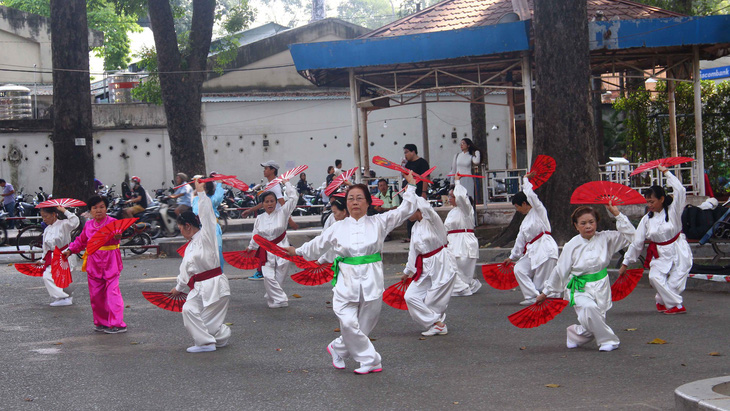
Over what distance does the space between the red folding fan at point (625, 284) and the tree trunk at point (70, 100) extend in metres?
12.7

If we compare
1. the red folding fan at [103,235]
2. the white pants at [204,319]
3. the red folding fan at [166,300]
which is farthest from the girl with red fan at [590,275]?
the red folding fan at [103,235]

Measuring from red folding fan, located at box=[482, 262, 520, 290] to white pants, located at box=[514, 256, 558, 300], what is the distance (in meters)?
0.09

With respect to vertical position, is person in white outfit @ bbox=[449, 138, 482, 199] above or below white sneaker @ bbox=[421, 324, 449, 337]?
above

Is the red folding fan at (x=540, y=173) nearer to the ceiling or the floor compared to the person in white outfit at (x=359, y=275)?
nearer to the ceiling

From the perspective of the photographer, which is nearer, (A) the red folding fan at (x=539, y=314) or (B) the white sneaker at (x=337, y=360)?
(B) the white sneaker at (x=337, y=360)

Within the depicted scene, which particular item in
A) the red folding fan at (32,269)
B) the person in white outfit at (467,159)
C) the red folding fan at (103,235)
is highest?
the person in white outfit at (467,159)

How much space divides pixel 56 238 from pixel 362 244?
16.6 ft

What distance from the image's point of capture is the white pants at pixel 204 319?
23.2 feet

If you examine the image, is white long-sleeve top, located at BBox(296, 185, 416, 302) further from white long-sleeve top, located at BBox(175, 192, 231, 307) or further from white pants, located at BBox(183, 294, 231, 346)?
white pants, located at BBox(183, 294, 231, 346)

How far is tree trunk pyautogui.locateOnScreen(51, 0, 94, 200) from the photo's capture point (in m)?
17.0

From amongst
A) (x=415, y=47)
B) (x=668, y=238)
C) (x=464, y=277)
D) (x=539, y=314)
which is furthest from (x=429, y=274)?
(x=415, y=47)

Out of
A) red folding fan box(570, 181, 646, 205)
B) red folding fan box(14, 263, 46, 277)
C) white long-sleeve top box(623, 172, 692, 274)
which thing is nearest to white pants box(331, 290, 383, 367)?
red folding fan box(570, 181, 646, 205)

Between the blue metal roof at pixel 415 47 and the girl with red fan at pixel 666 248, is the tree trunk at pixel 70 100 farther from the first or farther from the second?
the girl with red fan at pixel 666 248

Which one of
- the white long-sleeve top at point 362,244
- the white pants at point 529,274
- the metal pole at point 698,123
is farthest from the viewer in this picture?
the metal pole at point 698,123
